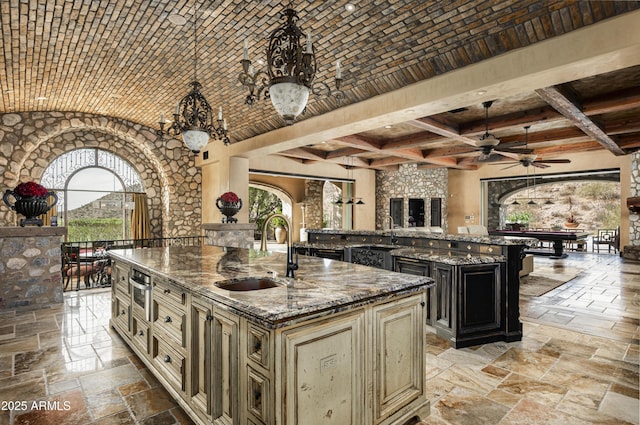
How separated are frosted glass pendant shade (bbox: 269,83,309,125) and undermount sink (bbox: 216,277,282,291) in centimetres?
121

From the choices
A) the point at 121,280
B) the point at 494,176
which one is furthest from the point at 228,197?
the point at 494,176

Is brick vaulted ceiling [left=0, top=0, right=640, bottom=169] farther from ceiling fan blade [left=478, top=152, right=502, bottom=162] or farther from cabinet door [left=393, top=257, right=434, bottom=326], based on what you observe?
cabinet door [left=393, top=257, right=434, bottom=326]

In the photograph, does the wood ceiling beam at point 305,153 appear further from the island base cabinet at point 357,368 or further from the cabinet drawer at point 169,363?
the island base cabinet at point 357,368

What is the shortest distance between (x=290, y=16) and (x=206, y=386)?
2539 mm

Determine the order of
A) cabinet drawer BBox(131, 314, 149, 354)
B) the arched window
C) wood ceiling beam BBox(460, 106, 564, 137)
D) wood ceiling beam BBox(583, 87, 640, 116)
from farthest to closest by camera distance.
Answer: the arched window
wood ceiling beam BBox(460, 106, 564, 137)
wood ceiling beam BBox(583, 87, 640, 116)
cabinet drawer BBox(131, 314, 149, 354)

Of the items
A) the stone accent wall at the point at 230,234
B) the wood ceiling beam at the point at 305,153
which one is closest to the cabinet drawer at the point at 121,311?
the stone accent wall at the point at 230,234

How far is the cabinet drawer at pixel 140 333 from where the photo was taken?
287cm

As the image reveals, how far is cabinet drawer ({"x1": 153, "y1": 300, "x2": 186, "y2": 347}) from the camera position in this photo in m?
2.26

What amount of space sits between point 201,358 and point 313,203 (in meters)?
13.0

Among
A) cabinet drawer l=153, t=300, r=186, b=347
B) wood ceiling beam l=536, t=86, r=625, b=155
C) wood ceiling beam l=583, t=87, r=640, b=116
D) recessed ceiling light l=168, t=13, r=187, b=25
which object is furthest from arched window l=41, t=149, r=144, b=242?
wood ceiling beam l=583, t=87, r=640, b=116

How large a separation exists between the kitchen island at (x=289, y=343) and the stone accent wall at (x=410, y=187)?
35.1 feet

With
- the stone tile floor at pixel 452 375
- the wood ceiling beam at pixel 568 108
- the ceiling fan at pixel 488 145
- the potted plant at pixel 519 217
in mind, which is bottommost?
the stone tile floor at pixel 452 375

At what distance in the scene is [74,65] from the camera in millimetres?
5129

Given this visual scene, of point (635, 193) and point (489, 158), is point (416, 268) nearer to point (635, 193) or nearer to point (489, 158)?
point (489, 158)
